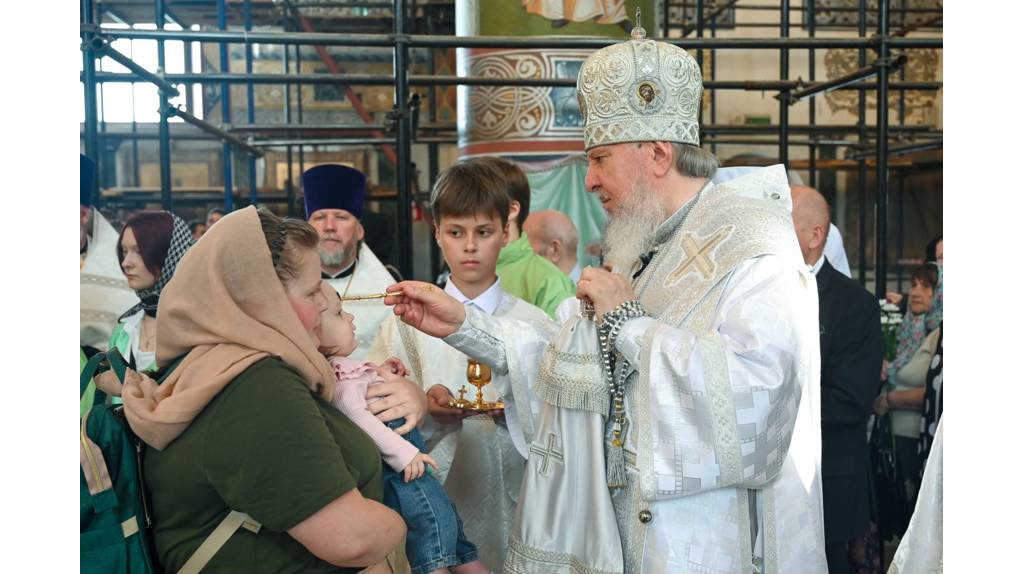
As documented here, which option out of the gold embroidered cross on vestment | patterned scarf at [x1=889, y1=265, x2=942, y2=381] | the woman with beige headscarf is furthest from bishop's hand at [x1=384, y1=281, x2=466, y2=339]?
patterned scarf at [x1=889, y1=265, x2=942, y2=381]

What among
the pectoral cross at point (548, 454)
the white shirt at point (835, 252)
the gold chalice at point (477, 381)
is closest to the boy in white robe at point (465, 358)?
the gold chalice at point (477, 381)

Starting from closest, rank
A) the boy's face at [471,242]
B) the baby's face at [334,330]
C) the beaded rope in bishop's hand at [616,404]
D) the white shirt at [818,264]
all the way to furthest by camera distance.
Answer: the baby's face at [334,330]
the beaded rope in bishop's hand at [616,404]
the boy's face at [471,242]
the white shirt at [818,264]

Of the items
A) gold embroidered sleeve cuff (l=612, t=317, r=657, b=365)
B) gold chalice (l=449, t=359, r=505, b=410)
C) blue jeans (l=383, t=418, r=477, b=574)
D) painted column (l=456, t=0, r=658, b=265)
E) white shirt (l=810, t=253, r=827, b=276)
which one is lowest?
blue jeans (l=383, t=418, r=477, b=574)

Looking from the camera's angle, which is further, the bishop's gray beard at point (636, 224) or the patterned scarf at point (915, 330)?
the patterned scarf at point (915, 330)

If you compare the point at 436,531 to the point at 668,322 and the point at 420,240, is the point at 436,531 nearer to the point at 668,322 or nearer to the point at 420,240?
the point at 668,322

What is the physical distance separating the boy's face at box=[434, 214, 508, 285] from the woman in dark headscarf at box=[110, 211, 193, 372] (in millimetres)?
851

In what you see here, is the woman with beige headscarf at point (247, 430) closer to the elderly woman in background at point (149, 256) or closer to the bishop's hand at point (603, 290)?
the bishop's hand at point (603, 290)

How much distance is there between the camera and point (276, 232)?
6.22 ft

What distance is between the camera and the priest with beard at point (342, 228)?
4305mm

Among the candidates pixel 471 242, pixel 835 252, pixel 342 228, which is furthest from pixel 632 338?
pixel 342 228

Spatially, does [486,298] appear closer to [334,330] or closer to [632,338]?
[632,338]

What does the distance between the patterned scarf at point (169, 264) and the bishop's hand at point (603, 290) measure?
1.52 meters

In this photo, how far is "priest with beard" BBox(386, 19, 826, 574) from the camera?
7.24 feet

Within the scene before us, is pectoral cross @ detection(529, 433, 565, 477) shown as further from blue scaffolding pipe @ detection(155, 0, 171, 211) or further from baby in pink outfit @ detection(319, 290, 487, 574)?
blue scaffolding pipe @ detection(155, 0, 171, 211)
